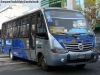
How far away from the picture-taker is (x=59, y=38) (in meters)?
8.99

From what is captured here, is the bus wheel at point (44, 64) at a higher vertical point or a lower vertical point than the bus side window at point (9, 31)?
lower

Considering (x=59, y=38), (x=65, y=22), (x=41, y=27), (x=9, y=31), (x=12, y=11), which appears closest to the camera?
(x=59, y=38)

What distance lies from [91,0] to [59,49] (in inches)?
815

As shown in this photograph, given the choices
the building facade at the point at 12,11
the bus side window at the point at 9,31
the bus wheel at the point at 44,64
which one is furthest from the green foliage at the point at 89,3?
the building facade at the point at 12,11

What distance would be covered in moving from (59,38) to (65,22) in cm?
95

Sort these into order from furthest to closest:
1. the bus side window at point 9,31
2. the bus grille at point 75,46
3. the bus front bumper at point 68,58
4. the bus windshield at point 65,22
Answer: the bus side window at point 9,31
the bus windshield at point 65,22
the bus grille at point 75,46
the bus front bumper at point 68,58

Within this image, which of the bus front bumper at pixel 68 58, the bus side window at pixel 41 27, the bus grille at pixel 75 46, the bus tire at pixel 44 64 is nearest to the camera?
the bus front bumper at pixel 68 58

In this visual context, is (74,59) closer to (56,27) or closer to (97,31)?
(56,27)

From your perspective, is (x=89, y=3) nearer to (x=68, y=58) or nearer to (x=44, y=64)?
(x=44, y=64)

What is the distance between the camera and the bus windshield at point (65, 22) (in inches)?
367

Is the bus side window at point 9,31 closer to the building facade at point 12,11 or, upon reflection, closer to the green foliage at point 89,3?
the green foliage at point 89,3

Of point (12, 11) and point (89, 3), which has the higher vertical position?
point (12, 11)

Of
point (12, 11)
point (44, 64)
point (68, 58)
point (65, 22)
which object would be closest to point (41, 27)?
point (65, 22)

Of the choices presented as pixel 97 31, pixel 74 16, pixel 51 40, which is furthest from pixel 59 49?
pixel 97 31
